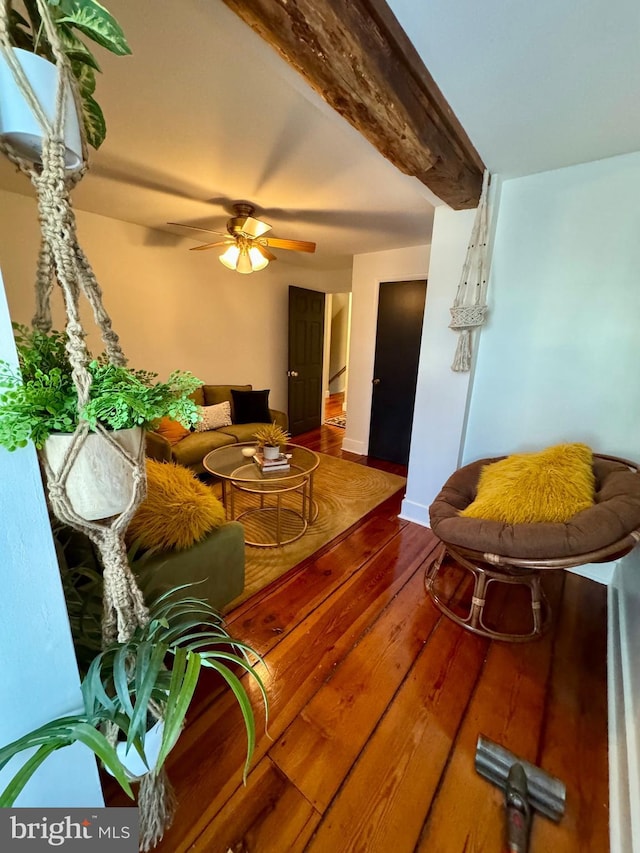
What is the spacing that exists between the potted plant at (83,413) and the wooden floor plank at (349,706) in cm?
108

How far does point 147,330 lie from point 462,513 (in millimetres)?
3269

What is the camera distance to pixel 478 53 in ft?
3.53

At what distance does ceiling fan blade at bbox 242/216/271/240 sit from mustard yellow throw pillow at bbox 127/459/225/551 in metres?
1.78

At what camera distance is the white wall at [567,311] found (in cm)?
171

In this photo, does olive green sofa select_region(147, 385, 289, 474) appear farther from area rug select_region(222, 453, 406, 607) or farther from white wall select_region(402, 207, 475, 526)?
white wall select_region(402, 207, 475, 526)

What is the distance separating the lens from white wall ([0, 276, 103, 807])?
0.61m

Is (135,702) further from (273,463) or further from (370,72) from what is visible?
(370,72)

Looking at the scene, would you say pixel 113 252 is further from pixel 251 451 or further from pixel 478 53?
pixel 478 53

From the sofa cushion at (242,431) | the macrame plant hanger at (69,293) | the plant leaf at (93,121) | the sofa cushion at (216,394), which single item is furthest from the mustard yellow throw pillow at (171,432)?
the plant leaf at (93,121)

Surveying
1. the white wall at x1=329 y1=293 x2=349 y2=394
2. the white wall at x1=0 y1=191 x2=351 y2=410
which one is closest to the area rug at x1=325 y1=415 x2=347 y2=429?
the white wall at x1=0 y1=191 x2=351 y2=410

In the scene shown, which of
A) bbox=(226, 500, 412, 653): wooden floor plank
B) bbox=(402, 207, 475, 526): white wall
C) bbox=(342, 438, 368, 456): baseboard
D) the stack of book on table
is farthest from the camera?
bbox=(342, 438, 368, 456): baseboard

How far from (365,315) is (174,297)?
207 cm

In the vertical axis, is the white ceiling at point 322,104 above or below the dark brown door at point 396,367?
above

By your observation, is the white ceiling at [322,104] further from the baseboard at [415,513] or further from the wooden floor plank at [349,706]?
the wooden floor plank at [349,706]
